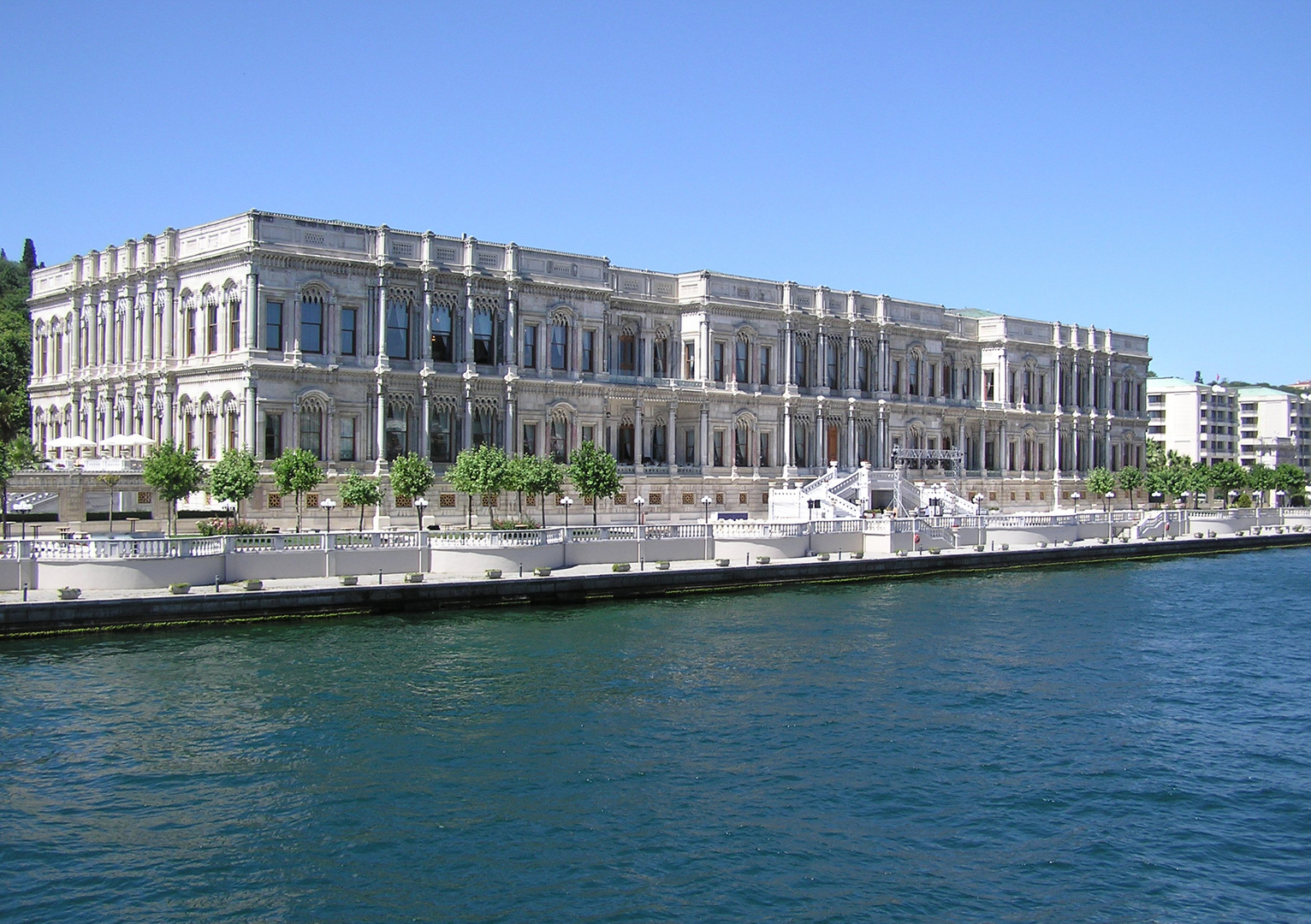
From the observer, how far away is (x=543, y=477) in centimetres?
5669

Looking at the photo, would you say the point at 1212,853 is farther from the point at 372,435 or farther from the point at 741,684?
the point at 372,435

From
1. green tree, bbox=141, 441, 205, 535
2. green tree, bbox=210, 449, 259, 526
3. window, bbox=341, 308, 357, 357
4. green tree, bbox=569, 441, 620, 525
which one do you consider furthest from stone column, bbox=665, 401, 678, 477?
green tree, bbox=141, 441, 205, 535

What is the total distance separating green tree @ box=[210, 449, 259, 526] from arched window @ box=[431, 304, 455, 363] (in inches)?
565

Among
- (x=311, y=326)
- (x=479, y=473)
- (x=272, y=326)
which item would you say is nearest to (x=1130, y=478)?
(x=479, y=473)

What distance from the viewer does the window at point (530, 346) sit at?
65.2 metres

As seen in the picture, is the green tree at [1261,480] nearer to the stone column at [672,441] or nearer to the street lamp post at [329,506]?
the stone column at [672,441]

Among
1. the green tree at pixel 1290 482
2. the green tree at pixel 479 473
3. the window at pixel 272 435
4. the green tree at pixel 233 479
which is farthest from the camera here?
the green tree at pixel 1290 482

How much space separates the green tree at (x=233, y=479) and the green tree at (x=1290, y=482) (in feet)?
292

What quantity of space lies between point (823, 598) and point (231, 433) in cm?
2781

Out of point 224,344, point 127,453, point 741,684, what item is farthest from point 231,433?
point 741,684

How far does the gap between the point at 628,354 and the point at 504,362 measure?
33.4ft

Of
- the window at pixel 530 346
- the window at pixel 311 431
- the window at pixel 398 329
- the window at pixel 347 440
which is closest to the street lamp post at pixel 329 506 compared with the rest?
the window at pixel 311 431

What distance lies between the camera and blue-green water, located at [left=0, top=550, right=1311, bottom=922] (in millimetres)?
17969

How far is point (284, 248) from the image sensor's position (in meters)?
55.9
